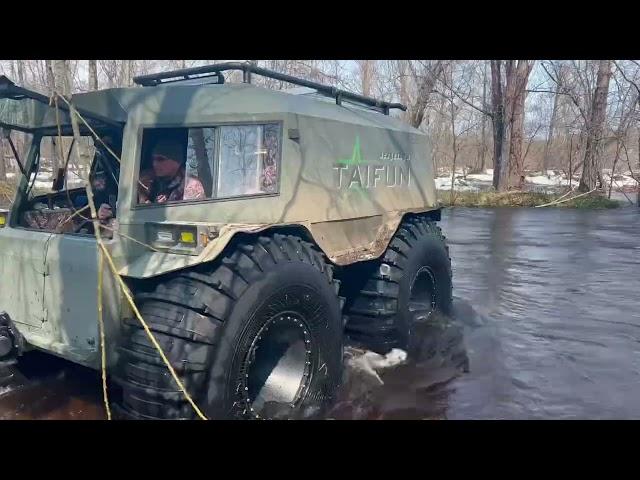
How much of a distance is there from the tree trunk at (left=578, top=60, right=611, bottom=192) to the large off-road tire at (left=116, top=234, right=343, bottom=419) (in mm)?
21961

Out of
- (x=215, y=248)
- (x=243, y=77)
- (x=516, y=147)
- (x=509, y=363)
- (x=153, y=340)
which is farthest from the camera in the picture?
(x=516, y=147)

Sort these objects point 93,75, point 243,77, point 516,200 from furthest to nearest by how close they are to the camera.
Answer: point 516,200, point 93,75, point 243,77

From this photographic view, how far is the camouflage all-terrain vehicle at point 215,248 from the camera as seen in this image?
348cm

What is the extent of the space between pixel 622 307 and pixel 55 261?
7368 millimetres

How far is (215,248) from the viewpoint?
11.5 feet

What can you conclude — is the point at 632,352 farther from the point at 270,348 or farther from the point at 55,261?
the point at 55,261

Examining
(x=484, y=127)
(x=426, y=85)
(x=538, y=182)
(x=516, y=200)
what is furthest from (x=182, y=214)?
(x=484, y=127)

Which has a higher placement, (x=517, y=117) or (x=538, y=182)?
(x=517, y=117)

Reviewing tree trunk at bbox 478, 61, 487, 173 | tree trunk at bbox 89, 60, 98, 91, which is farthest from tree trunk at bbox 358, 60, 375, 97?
tree trunk at bbox 89, 60, 98, 91

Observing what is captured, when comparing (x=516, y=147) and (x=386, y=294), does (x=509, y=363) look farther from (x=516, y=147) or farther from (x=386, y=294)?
(x=516, y=147)

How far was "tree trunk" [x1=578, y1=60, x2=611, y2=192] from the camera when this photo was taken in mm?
23000

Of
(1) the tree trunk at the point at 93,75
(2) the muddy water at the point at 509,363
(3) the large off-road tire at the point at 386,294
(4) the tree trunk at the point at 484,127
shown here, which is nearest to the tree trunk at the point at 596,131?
(4) the tree trunk at the point at 484,127

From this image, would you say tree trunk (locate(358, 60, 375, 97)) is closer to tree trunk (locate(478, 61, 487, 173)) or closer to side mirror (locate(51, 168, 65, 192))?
tree trunk (locate(478, 61, 487, 173))

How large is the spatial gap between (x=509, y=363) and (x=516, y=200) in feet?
58.0
